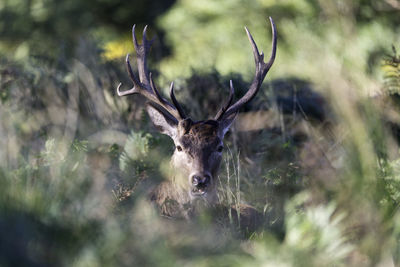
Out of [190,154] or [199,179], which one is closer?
[199,179]

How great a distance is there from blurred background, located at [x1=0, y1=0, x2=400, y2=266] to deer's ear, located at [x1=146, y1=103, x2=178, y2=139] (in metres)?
0.31

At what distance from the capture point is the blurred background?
2918 mm

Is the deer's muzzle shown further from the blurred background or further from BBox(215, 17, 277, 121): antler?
BBox(215, 17, 277, 121): antler

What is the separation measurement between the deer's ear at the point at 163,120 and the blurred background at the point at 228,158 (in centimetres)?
31

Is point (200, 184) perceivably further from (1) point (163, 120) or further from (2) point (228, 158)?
(1) point (163, 120)

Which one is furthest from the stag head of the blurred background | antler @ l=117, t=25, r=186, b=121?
the blurred background

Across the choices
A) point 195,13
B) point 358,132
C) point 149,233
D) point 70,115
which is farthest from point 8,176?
point 195,13

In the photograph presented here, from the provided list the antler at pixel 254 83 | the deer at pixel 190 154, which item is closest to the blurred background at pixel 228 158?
the deer at pixel 190 154

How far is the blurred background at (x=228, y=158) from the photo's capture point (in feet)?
9.57

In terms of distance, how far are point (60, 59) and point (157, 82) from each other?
63.5 inches

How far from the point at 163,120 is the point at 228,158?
0.96 meters

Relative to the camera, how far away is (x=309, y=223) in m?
3.05

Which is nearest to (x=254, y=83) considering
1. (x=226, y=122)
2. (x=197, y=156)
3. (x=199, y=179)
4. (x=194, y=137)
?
(x=226, y=122)

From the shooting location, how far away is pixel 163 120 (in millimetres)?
5898
